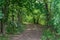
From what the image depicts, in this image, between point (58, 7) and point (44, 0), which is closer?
point (58, 7)

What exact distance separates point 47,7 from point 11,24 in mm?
8268

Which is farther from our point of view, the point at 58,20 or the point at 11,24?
the point at 11,24

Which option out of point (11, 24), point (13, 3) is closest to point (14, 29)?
point (11, 24)

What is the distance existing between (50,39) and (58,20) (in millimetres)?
2594

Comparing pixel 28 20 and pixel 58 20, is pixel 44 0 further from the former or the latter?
pixel 28 20

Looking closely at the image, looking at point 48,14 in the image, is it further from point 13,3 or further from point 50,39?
point 13,3

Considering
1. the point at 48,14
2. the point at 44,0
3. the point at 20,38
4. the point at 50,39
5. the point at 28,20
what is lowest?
the point at 28,20

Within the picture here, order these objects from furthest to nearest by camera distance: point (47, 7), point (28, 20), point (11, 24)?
1. point (28, 20)
2. point (11, 24)
3. point (47, 7)

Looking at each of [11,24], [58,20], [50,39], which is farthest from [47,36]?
[11,24]

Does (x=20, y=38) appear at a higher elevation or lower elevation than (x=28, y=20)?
higher

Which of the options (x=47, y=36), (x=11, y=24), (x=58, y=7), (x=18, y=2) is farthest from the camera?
(x=11, y=24)

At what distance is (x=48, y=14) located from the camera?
7.35 metres

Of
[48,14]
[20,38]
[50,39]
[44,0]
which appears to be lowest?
[20,38]

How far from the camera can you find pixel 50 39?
7.90m
